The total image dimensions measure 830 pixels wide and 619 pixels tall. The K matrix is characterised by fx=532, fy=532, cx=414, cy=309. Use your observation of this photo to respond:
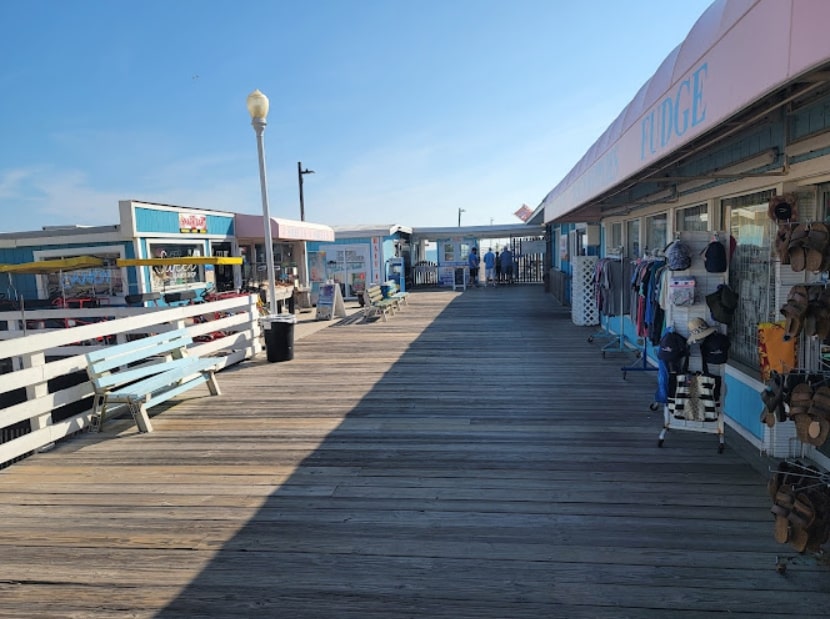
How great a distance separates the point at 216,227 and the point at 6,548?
12.5 meters

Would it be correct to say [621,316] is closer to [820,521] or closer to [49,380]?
[820,521]

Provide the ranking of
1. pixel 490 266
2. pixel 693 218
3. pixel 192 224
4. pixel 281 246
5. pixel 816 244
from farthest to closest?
pixel 490 266 → pixel 281 246 → pixel 192 224 → pixel 693 218 → pixel 816 244

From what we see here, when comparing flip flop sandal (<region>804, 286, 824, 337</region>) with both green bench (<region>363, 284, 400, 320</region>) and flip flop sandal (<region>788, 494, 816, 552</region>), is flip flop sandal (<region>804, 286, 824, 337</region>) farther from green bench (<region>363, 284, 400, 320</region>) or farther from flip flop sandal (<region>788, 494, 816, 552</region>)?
green bench (<region>363, 284, 400, 320</region>)

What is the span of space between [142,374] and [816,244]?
5.55 metres

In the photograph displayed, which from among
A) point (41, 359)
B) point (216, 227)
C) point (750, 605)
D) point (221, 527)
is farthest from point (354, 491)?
point (216, 227)

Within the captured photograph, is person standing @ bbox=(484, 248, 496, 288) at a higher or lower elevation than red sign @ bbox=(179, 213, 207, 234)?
lower

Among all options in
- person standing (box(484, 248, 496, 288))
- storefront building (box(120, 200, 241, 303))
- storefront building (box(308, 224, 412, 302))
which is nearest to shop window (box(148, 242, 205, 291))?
storefront building (box(120, 200, 241, 303))

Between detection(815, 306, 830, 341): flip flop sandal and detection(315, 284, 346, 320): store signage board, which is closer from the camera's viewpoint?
detection(815, 306, 830, 341): flip flop sandal

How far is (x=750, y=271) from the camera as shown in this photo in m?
4.24

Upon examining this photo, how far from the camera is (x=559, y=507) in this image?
329 cm

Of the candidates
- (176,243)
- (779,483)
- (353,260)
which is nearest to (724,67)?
(779,483)

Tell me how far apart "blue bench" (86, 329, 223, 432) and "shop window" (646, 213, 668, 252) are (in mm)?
5553

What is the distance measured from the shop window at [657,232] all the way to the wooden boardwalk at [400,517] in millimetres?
2036

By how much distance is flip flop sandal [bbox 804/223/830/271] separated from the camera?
2234 mm
